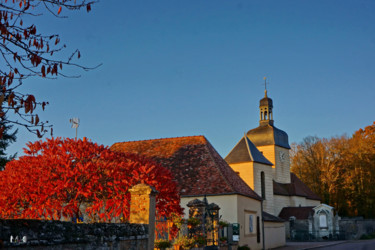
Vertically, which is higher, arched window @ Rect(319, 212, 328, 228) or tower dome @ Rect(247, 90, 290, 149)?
tower dome @ Rect(247, 90, 290, 149)

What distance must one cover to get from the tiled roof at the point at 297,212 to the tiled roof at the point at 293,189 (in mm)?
1977

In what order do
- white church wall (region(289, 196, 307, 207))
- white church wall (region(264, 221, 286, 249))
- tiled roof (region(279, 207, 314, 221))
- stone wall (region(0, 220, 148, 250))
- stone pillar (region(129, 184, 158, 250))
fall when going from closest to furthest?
stone wall (region(0, 220, 148, 250)), stone pillar (region(129, 184, 158, 250)), white church wall (region(264, 221, 286, 249)), tiled roof (region(279, 207, 314, 221)), white church wall (region(289, 196, 307, 207))

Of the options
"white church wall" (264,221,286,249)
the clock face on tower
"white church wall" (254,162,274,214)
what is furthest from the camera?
the clock face on tower

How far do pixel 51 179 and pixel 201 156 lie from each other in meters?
12.7

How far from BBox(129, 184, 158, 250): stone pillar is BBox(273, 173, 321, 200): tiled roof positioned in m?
35.2

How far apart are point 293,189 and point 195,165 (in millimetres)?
25902

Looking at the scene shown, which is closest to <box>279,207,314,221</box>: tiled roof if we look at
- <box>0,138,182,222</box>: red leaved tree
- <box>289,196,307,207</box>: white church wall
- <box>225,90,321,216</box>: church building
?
<box>225,90,321,216</box>: church building

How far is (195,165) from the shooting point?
2375 centimetres

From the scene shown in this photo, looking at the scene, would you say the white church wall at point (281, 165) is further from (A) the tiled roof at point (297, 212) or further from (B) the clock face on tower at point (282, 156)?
(A) the tiled roof at point (297, 212)

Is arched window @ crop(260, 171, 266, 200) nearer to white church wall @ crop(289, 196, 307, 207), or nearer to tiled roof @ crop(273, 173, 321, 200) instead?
tiled roof @ crop(273, 173, 321, 200)

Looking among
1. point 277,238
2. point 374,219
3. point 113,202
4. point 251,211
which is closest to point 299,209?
point 374,219

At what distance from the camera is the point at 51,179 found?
12.7 meters

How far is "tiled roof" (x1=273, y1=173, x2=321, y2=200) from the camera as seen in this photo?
4480 centimetres

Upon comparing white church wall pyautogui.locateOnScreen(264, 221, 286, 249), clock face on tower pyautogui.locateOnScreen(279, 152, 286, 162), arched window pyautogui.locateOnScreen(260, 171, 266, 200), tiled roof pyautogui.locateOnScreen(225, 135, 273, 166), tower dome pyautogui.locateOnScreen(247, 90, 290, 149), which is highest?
tower dome pyautogui.locateOnScreen(247, 90, 290, 149)
